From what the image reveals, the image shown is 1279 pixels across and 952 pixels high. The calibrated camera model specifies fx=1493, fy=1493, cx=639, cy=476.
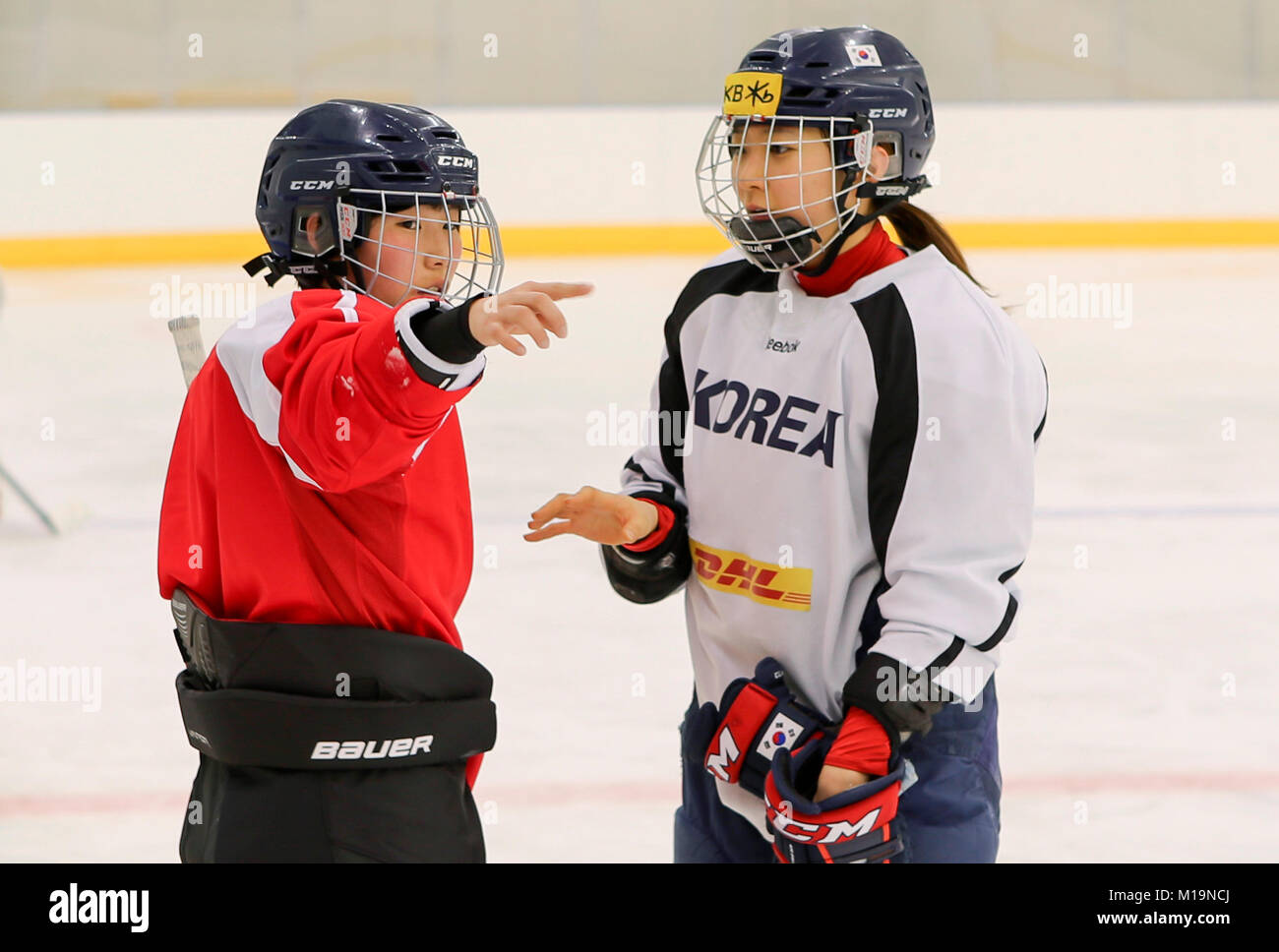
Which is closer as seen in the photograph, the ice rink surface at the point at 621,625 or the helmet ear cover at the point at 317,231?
the helmet ear cover at the point at 317,231

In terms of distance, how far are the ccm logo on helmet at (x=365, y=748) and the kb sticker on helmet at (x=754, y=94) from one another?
2.22 feet

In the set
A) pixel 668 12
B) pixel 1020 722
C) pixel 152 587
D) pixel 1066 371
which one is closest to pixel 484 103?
pixel 668 12

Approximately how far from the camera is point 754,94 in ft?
4.83

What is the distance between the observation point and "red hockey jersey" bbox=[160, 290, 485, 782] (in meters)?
1.18

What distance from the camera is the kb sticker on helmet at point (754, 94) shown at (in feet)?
4.79

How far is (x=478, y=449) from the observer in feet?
15.9

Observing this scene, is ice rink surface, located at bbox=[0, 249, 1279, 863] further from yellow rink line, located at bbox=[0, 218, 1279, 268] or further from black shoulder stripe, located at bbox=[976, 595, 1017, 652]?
yellow rink line, located at bbox=[0, 218, 1279, 268]

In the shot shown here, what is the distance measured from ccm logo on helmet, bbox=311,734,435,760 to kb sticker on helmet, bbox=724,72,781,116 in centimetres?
68

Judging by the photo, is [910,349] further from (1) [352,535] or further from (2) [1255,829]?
(2) [1255,829]

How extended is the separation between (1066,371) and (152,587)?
3.85 meters

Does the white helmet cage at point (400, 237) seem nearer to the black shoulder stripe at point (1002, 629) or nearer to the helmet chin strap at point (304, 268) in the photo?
the helmet chin strap at point (304, 268)
